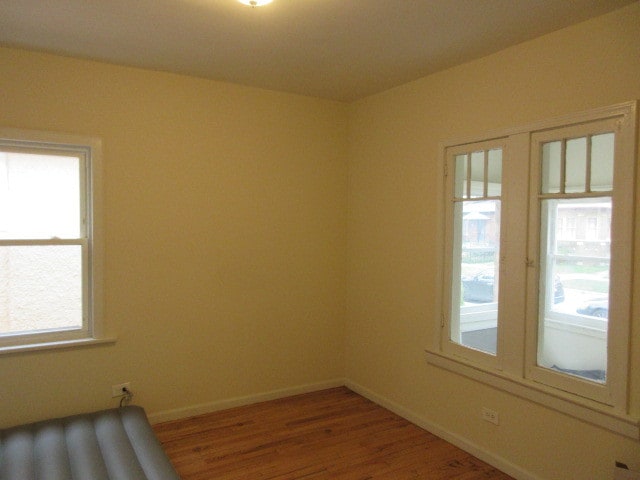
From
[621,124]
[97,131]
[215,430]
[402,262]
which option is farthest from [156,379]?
[621,124]

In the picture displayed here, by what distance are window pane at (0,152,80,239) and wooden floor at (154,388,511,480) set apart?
5.51ft

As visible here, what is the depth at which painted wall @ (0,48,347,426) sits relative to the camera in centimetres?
316

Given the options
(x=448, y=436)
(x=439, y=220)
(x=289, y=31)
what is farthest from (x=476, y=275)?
(x=289, y=31)

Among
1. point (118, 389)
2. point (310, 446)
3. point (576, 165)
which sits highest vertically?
point (576, 165)

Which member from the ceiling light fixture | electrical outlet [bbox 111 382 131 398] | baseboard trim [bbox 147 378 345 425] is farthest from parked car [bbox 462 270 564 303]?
electrical outlet [bbox 111 382 131 398]

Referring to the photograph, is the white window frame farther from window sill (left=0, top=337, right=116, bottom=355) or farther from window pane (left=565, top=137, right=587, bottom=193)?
window pane (left=565, top=137, right=587, bottom=193)

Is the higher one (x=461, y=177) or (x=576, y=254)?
(x=461, y=177)

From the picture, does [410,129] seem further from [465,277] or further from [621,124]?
[621,124]

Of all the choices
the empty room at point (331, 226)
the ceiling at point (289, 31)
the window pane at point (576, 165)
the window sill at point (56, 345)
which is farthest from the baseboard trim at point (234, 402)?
the window pane at point (576, 165)

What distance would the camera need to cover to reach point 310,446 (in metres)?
3.20

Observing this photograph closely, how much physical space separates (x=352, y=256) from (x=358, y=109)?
53.6 inches

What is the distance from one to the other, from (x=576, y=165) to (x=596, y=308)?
2.62 feet

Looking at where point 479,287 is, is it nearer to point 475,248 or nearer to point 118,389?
point 475,248

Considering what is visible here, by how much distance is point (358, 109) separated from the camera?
165 inches
